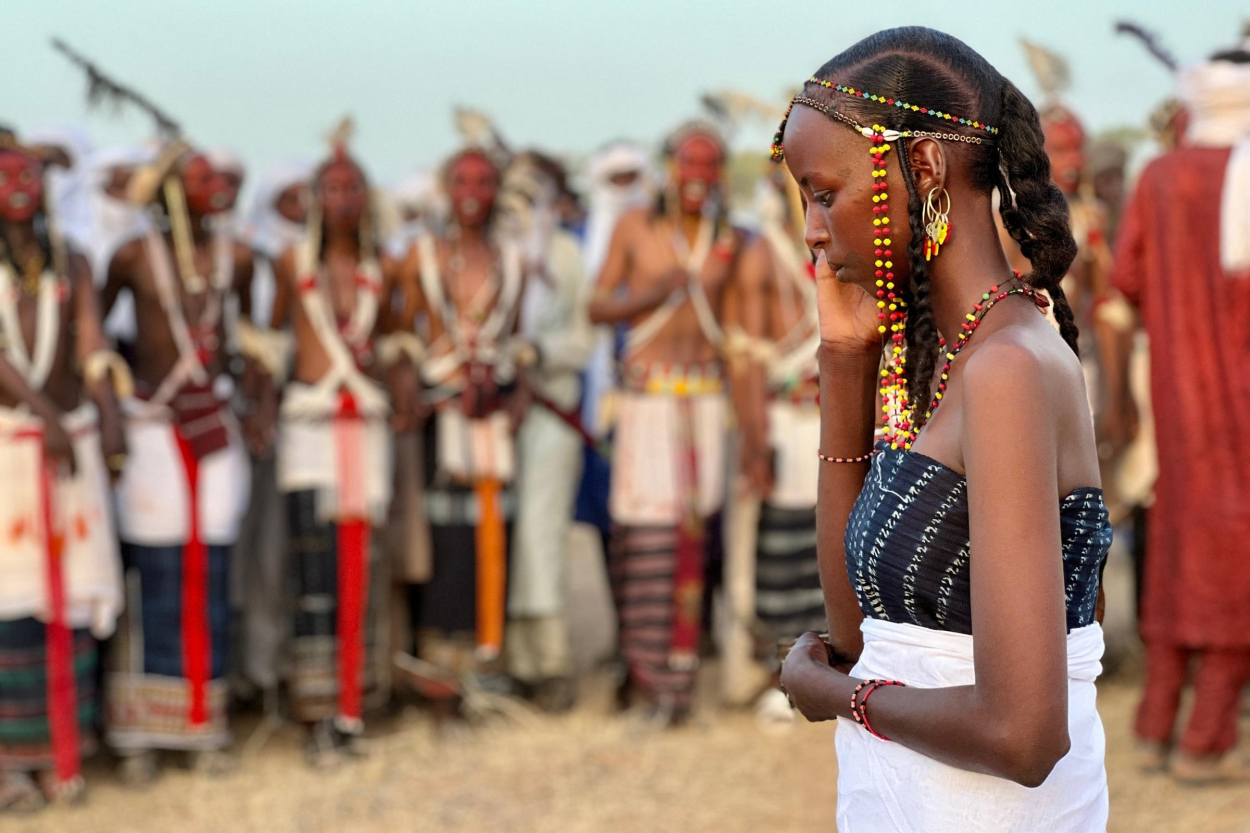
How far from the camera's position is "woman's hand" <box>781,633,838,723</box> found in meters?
1.74

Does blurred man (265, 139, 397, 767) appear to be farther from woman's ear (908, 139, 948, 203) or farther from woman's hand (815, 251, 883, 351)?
woman's ear (908, 139, 948, 203)

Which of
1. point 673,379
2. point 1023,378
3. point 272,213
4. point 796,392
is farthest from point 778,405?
point 1023,378

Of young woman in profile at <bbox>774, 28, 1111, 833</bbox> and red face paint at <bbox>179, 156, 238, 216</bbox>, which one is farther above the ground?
red face paint at <bbox>179, 156, 238, 216</bbox>

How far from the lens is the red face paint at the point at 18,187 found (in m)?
4.75

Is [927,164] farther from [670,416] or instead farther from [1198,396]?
[670,416]

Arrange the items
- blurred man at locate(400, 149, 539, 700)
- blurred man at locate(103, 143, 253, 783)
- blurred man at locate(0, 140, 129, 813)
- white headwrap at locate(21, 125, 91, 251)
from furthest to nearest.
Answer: white headwrap at locate(21, 125, 91, 251), blurred man at locate(400, 149, 539, 700), blurred man at locate(103, 143, 253, 783), blurred man at locate(0, 140, 129, 813)

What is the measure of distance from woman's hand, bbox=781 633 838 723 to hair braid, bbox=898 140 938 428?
0.35 m

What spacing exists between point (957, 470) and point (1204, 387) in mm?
3579

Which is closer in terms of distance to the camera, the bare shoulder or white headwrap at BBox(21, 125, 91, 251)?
the bare shoulder

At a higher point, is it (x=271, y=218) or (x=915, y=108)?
(x=271, y=218)

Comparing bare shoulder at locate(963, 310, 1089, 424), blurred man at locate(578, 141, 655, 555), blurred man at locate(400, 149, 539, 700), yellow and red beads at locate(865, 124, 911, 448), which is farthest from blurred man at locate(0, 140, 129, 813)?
bare shoulder at locate(963, 310, 1089, 424)

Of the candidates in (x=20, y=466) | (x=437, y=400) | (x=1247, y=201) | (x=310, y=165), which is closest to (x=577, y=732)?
(x=437, y=400)

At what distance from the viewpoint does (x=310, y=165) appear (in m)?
6.27

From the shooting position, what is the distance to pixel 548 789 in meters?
5.03
